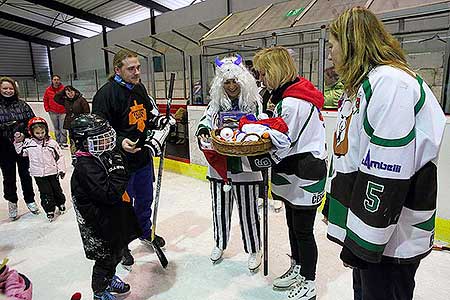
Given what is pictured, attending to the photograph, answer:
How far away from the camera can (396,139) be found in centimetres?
80

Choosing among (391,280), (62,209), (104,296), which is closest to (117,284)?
(104,296)

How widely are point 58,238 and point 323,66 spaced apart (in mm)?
2821

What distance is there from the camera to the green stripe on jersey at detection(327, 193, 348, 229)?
3.34 ft

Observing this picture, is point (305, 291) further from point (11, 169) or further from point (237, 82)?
point (11, 169)

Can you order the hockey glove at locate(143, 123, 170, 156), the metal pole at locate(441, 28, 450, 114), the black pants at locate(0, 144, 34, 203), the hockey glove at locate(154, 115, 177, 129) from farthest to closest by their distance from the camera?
the black pants at locate(0, 144, 34, 203), the metal pole at locate(441, 28, 450, 114), the hockey glove at locate(154, 115, 177, 129), the hockey glove at locate(143, 123, 170, 156)

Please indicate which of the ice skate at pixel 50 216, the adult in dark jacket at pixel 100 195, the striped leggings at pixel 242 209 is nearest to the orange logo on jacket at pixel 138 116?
the adult in dark jacket at pixel 100 195

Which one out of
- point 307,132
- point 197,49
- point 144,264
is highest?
point 197,49

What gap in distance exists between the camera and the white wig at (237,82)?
190 centimetres

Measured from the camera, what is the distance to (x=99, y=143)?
150 cm

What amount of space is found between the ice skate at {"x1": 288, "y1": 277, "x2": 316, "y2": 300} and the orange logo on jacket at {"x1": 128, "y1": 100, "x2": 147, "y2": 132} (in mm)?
1335

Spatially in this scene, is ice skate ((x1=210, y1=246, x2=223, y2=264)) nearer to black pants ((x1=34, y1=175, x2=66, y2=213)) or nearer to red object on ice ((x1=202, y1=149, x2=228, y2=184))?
red object on ice ((x1=202, y1=149, x2=228, y2=184))

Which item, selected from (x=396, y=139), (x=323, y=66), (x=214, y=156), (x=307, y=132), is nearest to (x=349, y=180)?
(x=396, y=139)

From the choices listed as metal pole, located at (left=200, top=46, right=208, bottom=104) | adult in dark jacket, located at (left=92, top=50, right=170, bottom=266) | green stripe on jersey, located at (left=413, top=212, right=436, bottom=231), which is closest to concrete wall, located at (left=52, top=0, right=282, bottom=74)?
metal pole, located at (left=200, top=46, right=208, bottom=104)

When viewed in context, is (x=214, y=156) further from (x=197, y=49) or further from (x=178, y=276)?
(x=197, y=49)
